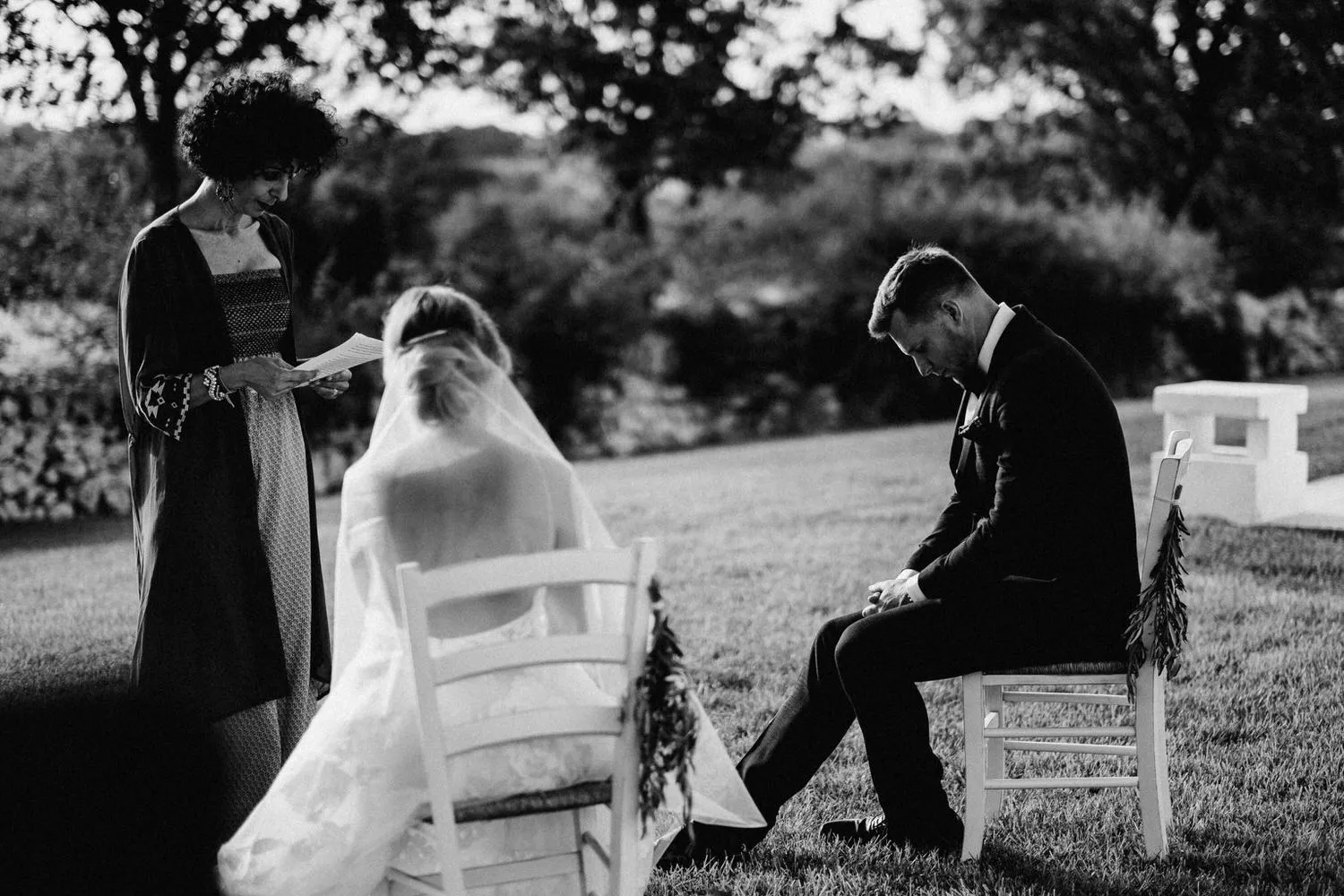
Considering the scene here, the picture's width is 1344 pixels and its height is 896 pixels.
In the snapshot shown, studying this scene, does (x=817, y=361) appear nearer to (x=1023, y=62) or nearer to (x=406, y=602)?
(x=1023, y=62)

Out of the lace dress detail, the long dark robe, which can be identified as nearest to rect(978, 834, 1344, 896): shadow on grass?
the lace dress detail

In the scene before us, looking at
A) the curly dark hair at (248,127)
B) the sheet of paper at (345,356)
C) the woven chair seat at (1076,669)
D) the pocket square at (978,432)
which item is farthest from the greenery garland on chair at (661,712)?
the curly dark hair at (248,127)

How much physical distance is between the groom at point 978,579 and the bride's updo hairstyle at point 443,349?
1.25 meters

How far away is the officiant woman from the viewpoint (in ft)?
12.1

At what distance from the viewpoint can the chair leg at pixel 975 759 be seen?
3.68m

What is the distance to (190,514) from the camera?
371cm

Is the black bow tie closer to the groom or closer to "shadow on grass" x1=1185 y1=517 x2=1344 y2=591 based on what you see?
the groom

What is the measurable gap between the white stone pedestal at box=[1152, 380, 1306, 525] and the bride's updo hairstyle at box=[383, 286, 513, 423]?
238 inches

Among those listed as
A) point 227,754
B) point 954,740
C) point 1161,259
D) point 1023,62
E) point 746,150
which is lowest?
point 954,740

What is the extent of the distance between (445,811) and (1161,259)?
16.9 meters

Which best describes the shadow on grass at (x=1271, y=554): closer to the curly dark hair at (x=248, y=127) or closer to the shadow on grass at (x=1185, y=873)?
the shadow on grass at (x=1185, y=873)

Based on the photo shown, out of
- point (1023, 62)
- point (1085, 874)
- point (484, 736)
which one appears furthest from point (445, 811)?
point (1023, 62)

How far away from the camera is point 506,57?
1650 centimetres

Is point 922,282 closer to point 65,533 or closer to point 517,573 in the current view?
point 517,573
